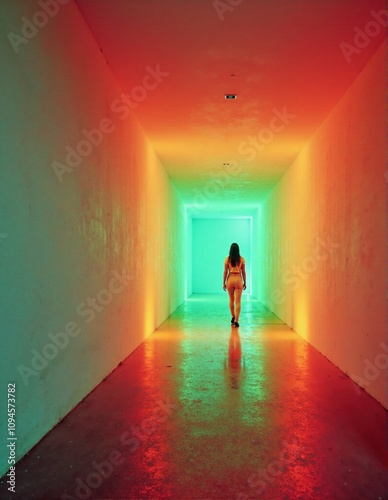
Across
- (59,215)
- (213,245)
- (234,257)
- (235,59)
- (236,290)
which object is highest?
(235,59)

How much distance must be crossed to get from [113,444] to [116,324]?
2.16 meters

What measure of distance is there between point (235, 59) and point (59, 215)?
227 cm

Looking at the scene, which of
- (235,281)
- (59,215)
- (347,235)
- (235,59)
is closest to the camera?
(59,215)

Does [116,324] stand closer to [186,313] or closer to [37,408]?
[37,408]

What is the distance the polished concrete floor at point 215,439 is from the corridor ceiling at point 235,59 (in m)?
3.01

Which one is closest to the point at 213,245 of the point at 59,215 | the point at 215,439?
the point at 59,215

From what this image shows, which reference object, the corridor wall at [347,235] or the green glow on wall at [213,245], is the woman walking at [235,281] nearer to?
the corridor wall at [347,235]

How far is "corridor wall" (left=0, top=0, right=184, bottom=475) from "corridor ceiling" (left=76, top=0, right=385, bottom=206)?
28cm

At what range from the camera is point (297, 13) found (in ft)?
11.1

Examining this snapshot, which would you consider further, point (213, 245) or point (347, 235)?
point (213, 245)

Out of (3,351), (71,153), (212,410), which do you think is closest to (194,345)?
(212,410)

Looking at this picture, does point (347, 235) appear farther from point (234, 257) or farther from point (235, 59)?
point (234, 257)

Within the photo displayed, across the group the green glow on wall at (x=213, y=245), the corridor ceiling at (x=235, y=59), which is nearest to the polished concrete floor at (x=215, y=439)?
the corridor ceiling at (x=235, y=59)

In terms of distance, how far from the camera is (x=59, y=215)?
3.11 meters
